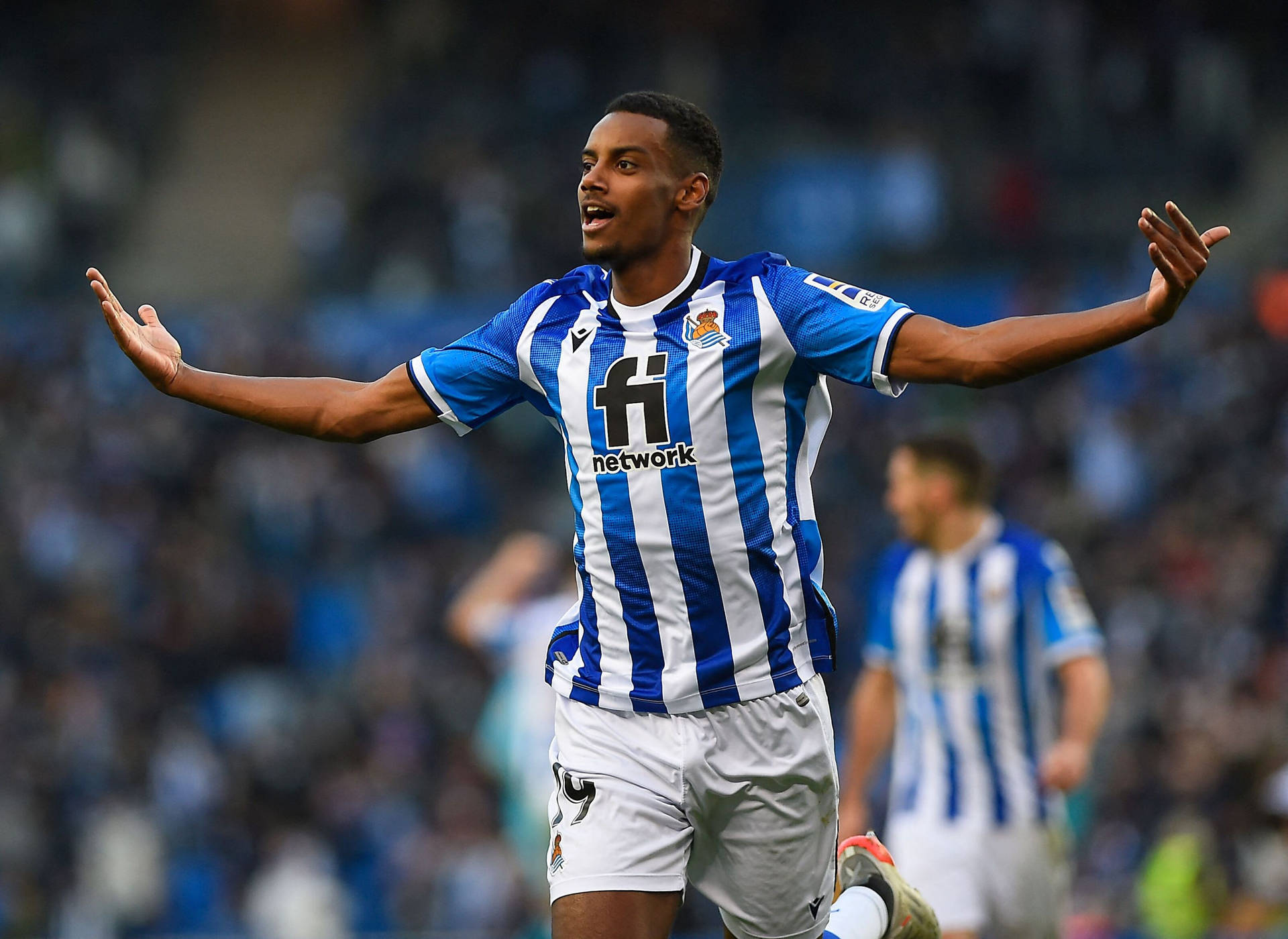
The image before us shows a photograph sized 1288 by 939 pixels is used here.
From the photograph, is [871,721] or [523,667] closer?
[871,721]

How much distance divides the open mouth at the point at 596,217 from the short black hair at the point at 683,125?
222 mm

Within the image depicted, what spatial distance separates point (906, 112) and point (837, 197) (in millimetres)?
1363

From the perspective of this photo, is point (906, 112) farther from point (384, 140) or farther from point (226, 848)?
point (226, 848)

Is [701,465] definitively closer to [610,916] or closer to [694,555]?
[694,555]

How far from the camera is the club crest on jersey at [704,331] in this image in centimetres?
407

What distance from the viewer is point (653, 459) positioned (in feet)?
13.3

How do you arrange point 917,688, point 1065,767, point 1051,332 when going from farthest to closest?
point 917,688 < point 1065,767 < point 1051,332

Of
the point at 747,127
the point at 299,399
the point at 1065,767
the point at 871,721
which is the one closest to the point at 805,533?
the point at 299,399

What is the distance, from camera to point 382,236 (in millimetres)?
17750

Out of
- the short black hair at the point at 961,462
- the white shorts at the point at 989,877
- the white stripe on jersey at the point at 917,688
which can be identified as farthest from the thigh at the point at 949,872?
the short black hair at the point at 961,462

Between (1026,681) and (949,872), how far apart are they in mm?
769

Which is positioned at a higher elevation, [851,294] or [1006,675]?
[851,294]

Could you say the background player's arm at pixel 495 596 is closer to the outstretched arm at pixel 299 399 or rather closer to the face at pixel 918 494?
the face at pixel 918 494

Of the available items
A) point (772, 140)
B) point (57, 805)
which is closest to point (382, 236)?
point (772, 140)
